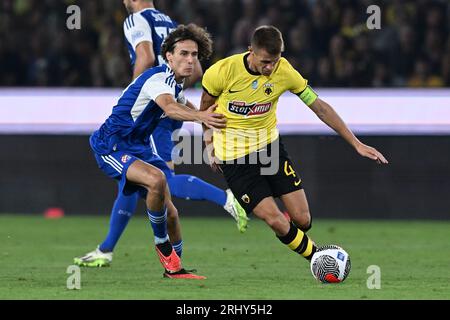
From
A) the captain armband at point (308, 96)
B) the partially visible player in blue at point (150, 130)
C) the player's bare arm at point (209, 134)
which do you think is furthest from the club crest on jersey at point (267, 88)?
the partially visible player in blue at point (150, 130)

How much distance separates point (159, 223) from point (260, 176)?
0.78 meters

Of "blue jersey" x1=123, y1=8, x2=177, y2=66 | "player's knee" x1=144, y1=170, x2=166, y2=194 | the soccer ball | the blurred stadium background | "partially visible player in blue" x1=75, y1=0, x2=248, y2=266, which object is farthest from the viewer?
the blurred stadium background

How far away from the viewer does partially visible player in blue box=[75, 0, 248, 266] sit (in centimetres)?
877

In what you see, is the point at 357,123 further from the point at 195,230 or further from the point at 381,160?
the point at 381,160

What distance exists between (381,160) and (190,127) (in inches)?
215

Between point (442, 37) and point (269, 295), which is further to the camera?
point (442, 37)

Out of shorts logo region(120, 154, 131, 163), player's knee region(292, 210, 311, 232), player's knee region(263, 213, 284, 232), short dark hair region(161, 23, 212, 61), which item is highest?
short dark hair region(161, 23, 212, 61)

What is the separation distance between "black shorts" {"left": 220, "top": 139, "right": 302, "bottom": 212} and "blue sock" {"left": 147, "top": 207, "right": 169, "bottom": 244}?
0.55m

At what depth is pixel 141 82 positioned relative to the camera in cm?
791

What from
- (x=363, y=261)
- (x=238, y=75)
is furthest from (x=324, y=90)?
(x=238, y=75)

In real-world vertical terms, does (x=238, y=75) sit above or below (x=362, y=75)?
above

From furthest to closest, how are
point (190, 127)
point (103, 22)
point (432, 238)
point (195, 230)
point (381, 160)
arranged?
point (103, 22), point (190, 127), point (195, 230), point (432, 238), point (381, 160)

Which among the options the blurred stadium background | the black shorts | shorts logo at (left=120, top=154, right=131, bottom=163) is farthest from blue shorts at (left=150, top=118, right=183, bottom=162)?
the blurred stadium background

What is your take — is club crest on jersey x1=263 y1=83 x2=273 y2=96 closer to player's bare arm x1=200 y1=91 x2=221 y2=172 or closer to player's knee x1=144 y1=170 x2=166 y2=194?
player's bare arm x1=200 y1=91 x2=221 y2=172
